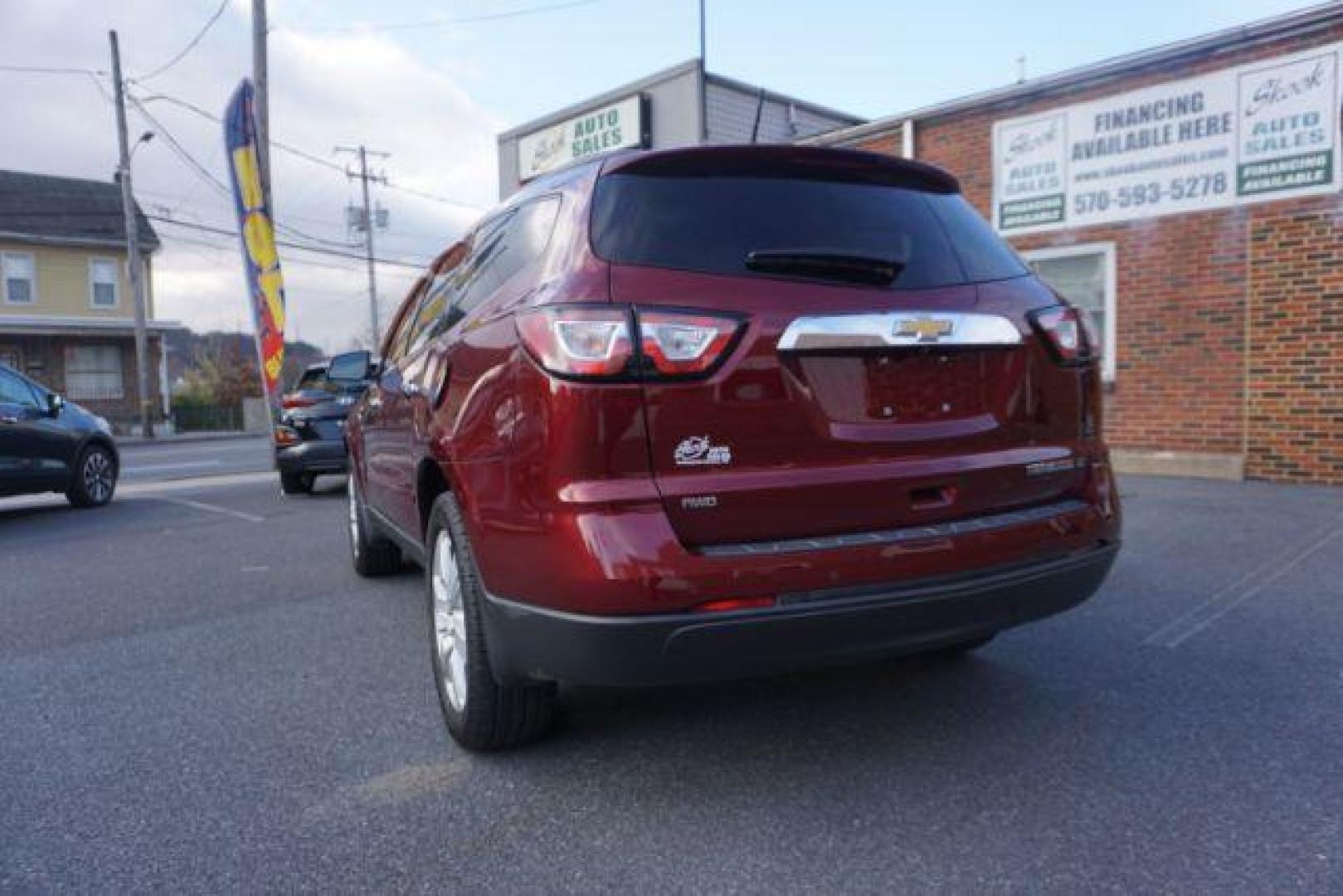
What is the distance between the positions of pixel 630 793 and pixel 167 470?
15.1 m

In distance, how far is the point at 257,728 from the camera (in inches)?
129

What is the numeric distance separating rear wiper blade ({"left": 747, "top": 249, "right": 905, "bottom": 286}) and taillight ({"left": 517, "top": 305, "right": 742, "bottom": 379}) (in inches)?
9.1

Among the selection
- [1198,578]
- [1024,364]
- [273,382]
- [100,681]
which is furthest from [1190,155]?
[273,382]

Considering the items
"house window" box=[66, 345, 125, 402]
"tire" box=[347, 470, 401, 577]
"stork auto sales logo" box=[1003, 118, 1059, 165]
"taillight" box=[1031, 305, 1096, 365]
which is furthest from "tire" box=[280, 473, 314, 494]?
"house window" box=[66, 345, 125, 402]

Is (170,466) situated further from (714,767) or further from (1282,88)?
(1282,88)

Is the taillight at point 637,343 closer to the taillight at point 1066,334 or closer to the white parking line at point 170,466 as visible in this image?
the taillight at point 1066,334

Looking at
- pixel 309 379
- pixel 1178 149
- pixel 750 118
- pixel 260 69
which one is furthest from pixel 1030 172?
pixel 260 69

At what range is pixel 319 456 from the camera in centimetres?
989

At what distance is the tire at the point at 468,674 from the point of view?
2809 mm

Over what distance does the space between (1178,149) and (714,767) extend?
8475 mm

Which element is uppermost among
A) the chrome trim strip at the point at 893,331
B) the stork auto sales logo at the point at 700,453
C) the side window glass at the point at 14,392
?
the chrome trim strip at the point at 893,331

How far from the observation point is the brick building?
8.12 metres

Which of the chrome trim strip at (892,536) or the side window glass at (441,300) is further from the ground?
the side window glass at (441,300)

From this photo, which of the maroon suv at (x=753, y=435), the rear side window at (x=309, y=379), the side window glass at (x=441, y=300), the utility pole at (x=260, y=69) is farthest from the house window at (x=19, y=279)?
the maroon suv at (x=753, y=435)
